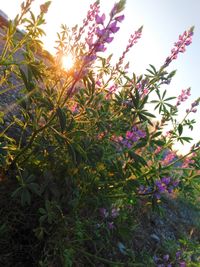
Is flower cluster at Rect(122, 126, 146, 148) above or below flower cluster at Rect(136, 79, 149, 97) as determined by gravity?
below

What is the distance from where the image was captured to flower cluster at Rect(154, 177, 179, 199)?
2869 mm

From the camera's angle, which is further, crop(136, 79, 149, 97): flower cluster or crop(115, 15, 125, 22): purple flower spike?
crop(136, 79, 149, 97): flower cluster

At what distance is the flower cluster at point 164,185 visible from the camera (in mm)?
2869

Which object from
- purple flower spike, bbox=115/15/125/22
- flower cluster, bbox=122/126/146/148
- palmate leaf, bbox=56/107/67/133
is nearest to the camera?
palmate leaf, bbox=56/107/67/133

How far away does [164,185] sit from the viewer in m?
2.96

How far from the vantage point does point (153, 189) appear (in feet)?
9.51

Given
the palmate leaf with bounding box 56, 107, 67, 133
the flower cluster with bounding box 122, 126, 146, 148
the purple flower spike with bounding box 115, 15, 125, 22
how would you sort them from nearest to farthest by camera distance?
the palmate leaf with bounding box 56, 107, 67, 133
the purple flower spike with bounding box 115, 15, 125, 22
the flower cluster with bounding box 122, 126, 146, 148

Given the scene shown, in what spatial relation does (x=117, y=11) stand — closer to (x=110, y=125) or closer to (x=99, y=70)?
(x=110, y=125)

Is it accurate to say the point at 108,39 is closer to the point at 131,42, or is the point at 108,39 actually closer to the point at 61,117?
the point at 61,117

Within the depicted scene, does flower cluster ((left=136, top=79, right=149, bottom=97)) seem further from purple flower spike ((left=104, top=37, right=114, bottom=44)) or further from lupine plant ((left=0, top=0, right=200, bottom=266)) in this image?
purple flower spike ((left=104, top=37, right=114, bottom=44))

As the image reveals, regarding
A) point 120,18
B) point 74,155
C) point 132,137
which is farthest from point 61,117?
point 132,137

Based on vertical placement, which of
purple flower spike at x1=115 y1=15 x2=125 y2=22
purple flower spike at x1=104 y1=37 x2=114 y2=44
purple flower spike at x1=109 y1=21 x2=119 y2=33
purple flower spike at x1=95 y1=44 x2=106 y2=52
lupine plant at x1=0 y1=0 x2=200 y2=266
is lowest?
lupine plant at x1=0 y1=0 x2=200 y2=266

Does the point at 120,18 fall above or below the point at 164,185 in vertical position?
above

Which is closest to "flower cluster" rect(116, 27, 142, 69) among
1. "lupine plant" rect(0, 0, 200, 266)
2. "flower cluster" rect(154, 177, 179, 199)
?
"lupine plant" rect(0, 0, 200, 266)
